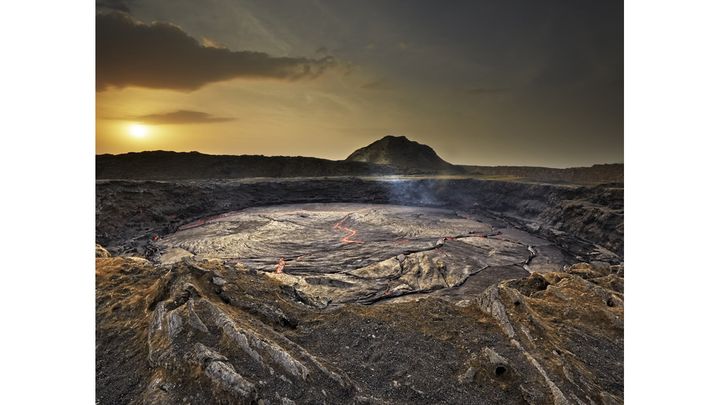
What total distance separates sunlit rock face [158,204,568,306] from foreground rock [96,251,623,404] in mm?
2143

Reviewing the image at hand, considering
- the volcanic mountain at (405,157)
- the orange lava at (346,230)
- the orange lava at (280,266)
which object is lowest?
the orange lava at (280,266)

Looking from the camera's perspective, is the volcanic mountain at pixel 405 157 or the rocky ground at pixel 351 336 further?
the volcanic mountain at pixel 405 157

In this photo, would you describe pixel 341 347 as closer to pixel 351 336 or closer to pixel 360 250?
pixel 351 336

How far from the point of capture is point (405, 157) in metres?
41.2

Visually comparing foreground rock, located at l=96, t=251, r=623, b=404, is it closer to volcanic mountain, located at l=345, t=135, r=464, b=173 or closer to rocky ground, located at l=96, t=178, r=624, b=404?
rocky ground, located at l=96, t=178, r=624, b=404

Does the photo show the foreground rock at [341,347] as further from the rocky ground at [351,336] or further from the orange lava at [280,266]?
the orange lava at [280,266]

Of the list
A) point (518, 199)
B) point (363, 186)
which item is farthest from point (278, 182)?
point (518, 199)

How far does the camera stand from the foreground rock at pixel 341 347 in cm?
253

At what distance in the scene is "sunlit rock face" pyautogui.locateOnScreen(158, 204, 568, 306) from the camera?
8227 millimetres

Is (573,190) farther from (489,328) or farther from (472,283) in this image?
(489,328)

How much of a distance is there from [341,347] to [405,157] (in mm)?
39110

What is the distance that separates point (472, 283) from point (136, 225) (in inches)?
575

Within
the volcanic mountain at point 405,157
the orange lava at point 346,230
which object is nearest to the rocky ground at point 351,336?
the orange lava at point 346,230

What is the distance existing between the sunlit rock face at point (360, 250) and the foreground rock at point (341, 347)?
7.03ft
